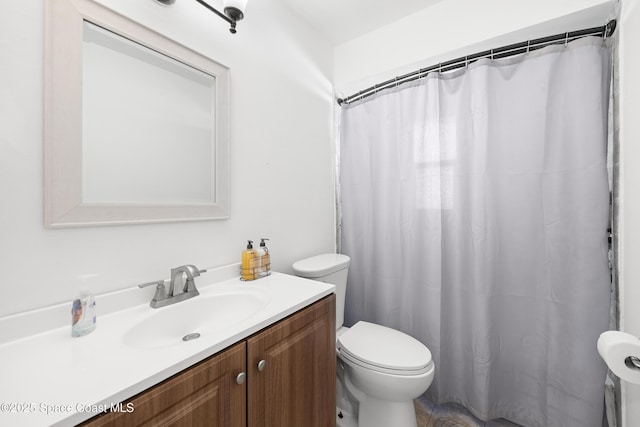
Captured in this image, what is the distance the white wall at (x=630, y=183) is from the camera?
92 cm

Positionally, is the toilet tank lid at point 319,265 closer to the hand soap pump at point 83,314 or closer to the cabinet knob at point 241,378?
the cabinet knob at point 241,378

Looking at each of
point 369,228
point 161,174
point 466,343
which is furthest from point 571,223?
point 161,174

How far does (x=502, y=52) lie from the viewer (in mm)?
1365

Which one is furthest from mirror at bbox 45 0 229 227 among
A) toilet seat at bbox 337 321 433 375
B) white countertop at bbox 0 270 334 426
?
toilet seat at bbox 337 321 433 375

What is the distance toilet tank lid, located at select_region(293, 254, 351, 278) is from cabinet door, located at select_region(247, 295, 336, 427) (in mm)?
317

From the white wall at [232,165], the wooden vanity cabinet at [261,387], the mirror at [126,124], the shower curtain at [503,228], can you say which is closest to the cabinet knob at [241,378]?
the wooden vanity cabinet at [261,387]

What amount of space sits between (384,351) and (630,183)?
1.25 meters

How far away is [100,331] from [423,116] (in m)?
1.81

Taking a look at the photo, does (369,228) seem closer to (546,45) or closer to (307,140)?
(307,140)

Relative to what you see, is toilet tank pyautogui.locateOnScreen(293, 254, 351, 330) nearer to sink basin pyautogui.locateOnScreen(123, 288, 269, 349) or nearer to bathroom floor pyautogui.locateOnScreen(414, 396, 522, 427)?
sink basin pyautogui.locateOnScreen(123, 288, 269, 349)

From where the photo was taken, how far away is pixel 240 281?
116 centimetres

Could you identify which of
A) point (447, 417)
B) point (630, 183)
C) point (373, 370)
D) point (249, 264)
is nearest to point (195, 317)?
point (249, 264)

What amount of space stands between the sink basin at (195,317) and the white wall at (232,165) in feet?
0.55

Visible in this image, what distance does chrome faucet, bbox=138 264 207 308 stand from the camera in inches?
35.4
